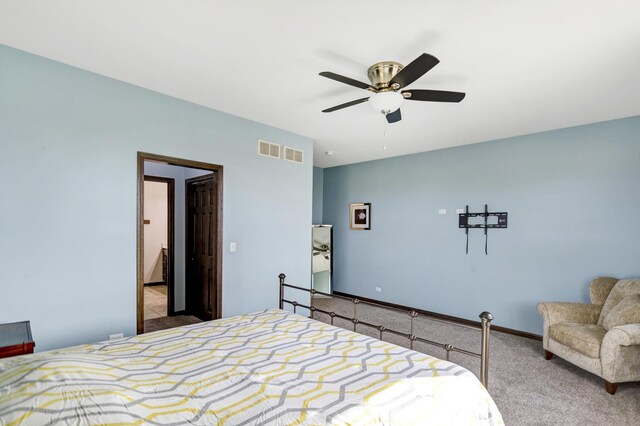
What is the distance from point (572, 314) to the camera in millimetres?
3346

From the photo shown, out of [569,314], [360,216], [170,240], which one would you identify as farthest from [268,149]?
[569,314]

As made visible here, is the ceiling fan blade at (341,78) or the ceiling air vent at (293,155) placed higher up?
the ceiling fan blade at (341,78)

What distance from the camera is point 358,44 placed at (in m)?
2.19

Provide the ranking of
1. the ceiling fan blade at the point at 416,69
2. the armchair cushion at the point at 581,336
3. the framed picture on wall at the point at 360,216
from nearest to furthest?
the ceiling fan blade at the point at 416,69 → the armchair cushion at the point at 581,336 → the framed picture on wall at the point at 360,216

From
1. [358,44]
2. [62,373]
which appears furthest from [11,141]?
[358,44]

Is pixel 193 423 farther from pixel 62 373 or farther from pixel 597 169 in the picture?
pixel 597 169

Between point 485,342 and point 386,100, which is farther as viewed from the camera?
point 386,100

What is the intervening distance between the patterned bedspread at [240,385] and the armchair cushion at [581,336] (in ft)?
6.76

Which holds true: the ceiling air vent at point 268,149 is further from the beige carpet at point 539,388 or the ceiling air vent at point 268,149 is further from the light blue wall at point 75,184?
the beige carpet at point 539,388

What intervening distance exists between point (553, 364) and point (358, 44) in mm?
3772

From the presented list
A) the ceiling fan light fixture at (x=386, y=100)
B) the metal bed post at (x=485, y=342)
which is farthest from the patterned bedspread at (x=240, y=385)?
the ceiling fan light fixture at (x=386, y=100)

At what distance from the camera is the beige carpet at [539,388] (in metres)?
2.39

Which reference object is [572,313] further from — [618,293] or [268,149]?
[268,149]

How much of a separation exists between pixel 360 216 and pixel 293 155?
Answer: 2.33 metres
